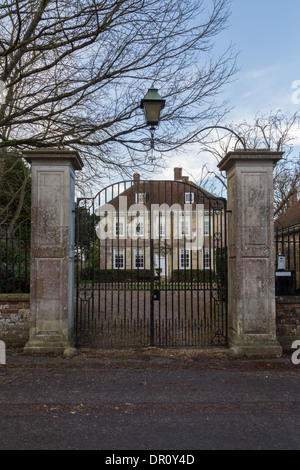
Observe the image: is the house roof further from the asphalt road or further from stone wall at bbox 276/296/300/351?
the asphalt road

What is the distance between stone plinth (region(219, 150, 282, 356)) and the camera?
7.28m

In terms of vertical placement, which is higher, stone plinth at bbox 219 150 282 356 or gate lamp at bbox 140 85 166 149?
gate lamp at bbox 140 85 166 149

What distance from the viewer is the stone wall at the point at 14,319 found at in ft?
25.0

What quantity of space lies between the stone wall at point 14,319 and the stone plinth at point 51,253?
0.48 m

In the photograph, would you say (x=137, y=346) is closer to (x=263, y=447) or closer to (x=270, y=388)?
(x=270, y=388)

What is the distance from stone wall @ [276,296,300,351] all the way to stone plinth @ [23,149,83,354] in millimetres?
3834

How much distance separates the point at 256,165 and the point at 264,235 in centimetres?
127

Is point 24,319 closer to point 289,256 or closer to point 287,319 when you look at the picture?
point 287,319

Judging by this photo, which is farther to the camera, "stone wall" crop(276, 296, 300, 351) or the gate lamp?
"stone wall" crop(276, 296, 300, 351)

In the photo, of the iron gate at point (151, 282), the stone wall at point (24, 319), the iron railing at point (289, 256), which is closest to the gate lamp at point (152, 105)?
the iron gate at point (151, 282)

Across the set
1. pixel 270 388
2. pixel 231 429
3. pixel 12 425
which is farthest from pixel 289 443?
pixel 12 425

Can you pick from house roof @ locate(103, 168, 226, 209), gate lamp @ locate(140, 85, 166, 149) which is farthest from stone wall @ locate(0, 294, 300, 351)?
gate lamp @ locate(140, 85, 166, 149)

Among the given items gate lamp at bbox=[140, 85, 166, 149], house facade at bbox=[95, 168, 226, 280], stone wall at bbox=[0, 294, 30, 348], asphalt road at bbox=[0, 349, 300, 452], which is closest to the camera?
asphalt road at bbox=[0, 349, 300, 452]

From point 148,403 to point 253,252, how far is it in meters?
3.57
